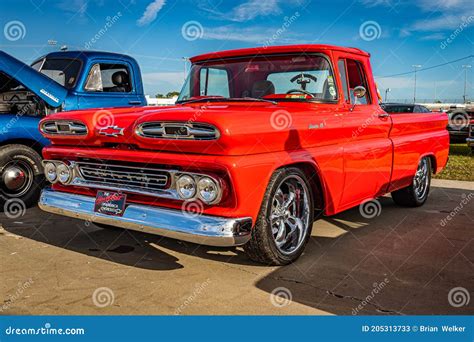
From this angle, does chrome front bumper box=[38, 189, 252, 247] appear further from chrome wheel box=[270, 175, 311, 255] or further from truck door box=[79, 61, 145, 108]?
truck door box=[79, 61, 145, 108]

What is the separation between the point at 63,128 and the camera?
401cm

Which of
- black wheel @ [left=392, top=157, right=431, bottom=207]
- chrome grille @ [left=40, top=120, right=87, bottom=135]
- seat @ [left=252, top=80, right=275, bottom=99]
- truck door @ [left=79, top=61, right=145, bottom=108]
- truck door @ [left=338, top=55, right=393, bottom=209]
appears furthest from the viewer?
truck door @ [left=79, top=61, right=145, bottom=108]

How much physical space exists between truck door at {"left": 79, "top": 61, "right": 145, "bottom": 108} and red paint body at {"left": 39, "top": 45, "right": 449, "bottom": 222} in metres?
2.01

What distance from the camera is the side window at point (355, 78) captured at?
15.3 ft

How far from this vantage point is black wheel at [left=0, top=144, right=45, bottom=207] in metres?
5.48

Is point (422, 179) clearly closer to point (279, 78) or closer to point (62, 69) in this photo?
point (279, 78)

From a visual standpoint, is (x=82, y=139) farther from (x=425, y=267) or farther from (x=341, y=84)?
(x=425, y=267)

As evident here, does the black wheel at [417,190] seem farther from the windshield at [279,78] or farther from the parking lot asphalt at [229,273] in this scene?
the windshield at [279,78]

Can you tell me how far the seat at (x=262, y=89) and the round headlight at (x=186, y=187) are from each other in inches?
61.6

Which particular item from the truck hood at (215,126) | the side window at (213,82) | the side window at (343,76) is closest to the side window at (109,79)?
the side window at (213,82)

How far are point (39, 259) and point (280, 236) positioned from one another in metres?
1.99

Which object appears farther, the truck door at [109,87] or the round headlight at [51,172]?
the truck door at [109,87]

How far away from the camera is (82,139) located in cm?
386

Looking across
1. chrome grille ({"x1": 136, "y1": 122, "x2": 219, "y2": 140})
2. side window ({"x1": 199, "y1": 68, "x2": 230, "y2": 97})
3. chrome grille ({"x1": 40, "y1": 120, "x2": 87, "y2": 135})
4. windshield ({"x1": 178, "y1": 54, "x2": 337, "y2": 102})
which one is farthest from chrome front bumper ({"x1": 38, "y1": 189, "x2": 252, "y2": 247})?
side window ({"x1": 199, "y1": 68, "x2": 230, "y2": 97})
